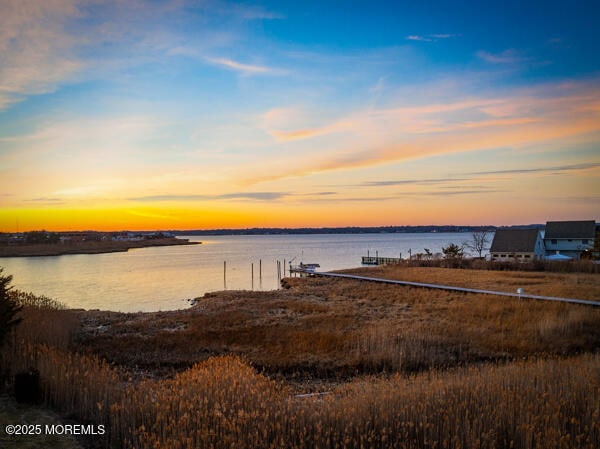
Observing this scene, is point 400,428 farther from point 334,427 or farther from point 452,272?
point 452,272

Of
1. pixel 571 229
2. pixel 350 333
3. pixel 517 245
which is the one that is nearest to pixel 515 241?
pixel 517 245

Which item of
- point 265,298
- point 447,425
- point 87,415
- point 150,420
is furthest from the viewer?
point 265,298

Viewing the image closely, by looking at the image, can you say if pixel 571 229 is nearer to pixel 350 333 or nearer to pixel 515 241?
pixel 515 241

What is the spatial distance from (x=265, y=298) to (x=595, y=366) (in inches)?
862

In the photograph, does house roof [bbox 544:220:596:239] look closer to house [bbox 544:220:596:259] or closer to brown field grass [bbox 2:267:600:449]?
house [bbox 544:220:596:259]

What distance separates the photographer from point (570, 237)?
6241 centimetres

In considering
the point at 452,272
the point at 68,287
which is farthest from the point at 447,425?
the point at 68,287

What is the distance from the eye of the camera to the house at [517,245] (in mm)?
57562

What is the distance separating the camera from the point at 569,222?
6359cm

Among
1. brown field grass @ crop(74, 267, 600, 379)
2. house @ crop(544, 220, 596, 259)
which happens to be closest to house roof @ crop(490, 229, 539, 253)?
house @ crop(544, 220, 596, 259)

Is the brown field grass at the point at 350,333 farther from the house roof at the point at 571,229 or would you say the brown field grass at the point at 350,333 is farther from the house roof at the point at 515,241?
the house roof at the point at 571,229

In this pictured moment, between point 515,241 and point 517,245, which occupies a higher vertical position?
point 515,241

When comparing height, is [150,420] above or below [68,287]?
above

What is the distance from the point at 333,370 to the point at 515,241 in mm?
54013
